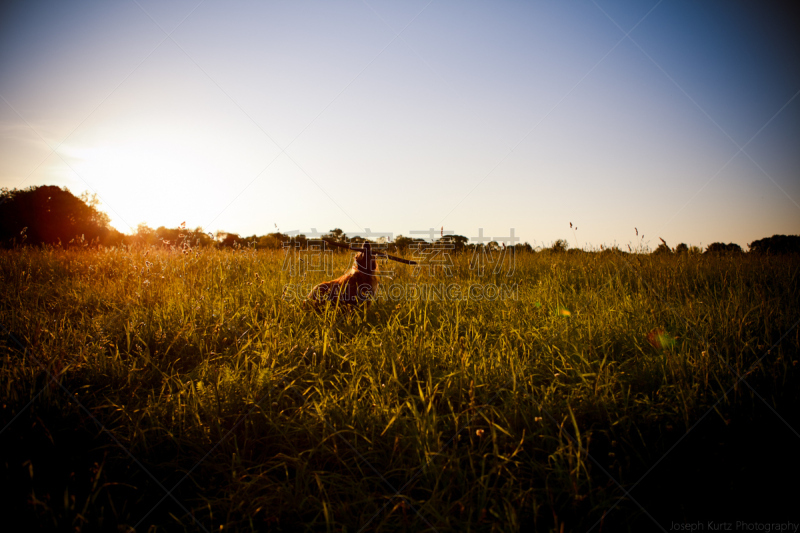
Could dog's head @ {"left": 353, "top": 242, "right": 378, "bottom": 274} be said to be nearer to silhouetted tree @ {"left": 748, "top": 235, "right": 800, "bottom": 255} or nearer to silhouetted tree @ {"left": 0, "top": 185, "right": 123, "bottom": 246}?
silhouetted tree @ {"left": 748, "top": 235, "right": 800, "bottom": 255}

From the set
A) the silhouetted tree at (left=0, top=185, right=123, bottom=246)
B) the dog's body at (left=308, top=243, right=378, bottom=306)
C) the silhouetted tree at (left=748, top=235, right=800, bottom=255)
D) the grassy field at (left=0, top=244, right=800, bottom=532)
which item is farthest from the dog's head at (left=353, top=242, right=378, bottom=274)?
the silhouetted tree at (left=0, top=185, right=123, bottom=246)

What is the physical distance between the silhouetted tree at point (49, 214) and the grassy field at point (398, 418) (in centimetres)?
1199

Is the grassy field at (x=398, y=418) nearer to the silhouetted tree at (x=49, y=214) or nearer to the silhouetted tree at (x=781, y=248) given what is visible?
the silhouetted tree at (x=781, y=248)

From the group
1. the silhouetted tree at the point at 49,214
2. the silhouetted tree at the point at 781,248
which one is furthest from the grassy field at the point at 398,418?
the silhouetted tree at the point at 49,214

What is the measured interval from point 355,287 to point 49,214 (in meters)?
15.3

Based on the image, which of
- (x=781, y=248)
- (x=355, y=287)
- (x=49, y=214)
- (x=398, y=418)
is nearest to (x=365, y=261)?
(x=355, y=287)

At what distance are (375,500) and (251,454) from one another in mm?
729

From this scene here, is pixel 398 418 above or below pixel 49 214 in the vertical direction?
below

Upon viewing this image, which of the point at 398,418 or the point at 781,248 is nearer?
the point at 398,418

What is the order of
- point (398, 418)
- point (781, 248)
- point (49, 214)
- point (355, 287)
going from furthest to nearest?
point (49, 214) < point (781, 248) < point (355, 287) < point (398, 418)

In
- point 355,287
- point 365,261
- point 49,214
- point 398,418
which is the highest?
point 49,214

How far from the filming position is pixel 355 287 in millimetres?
3680

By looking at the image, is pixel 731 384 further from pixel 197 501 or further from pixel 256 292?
pixel 256 292

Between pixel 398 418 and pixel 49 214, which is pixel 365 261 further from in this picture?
pixel 49 214
